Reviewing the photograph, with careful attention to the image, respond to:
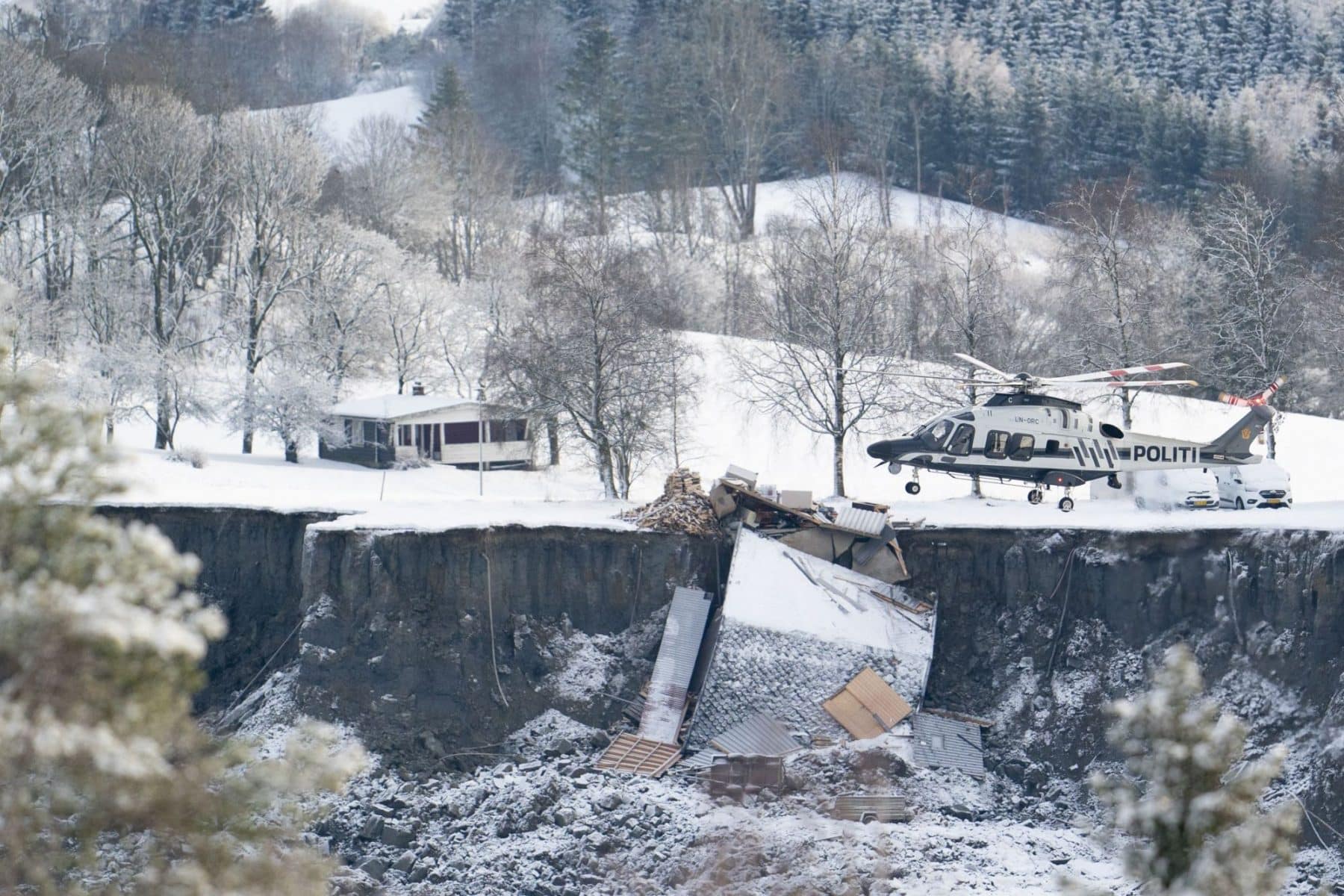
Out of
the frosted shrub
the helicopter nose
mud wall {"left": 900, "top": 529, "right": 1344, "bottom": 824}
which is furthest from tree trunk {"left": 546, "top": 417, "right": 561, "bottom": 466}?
mud wall {"left": 900, "top": 529, "right": 1344, "bottom": 824}

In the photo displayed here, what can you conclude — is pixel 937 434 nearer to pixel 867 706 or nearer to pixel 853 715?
pixel 867 706

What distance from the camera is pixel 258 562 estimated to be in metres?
29.9

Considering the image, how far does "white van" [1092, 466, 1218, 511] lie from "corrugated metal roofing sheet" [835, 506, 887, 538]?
231 inches

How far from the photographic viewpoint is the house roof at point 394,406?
169 feet

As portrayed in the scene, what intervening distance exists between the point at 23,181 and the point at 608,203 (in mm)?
34116

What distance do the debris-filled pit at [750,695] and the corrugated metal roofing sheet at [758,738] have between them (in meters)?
0.08

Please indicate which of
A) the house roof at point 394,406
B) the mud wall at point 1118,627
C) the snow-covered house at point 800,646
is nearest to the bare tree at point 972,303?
the mud wall at point 1118,627

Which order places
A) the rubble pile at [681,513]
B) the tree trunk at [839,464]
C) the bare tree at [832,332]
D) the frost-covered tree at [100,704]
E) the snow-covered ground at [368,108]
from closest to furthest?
the frost-covered tree at [100,704] → the rubble pile at [681,513] → the tree trunk at [839,464] → the bare tree at [832,332] → the snow-covered ground at [368,108]

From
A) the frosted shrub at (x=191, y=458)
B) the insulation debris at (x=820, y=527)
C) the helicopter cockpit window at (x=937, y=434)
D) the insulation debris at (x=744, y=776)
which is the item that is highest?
the helicopter cockpit window at (x=937, y=434)

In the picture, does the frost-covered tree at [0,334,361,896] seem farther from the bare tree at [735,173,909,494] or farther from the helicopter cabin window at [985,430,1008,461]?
the bare tree at [735,173,909,494]

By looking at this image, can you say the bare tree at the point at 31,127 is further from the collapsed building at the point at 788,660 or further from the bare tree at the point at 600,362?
the collapsed building at the point at 788,660

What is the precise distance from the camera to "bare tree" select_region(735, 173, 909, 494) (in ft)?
128

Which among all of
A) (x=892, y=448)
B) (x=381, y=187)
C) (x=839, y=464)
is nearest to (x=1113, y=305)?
(x=839, y=464)

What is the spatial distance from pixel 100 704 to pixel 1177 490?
2750 cm
